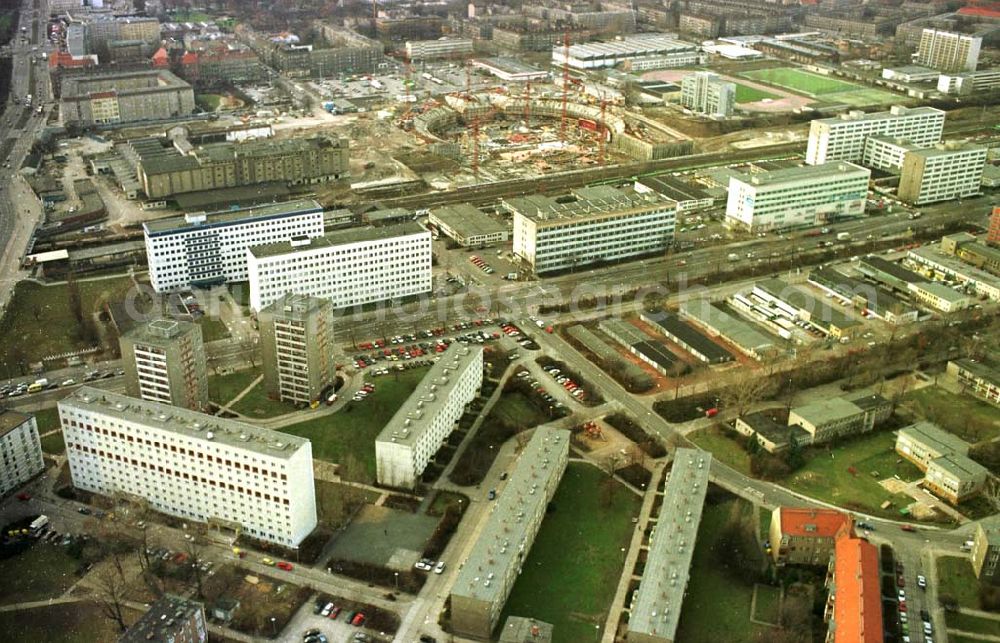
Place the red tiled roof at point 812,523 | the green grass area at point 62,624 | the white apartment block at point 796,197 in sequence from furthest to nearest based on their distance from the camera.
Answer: the white apartment block at point 796,197 → the red tiled roof at point 812,523 → the green grass area at point 62,624

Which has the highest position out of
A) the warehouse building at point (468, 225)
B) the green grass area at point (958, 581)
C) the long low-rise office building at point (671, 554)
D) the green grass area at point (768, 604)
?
the warehouse building at point (468, 225)

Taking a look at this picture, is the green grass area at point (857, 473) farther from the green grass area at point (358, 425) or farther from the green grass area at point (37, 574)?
the green grass area at point (37, 574)

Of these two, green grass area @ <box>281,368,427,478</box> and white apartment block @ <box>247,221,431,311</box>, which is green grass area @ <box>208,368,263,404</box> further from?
white apartment block @ <box>247,221,431,311</box>

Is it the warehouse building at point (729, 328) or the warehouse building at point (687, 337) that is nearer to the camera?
the warehouse building at point (687, 337)

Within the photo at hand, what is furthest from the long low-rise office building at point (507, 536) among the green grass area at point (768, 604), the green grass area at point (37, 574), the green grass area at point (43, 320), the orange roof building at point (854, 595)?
the green grass area at point (43, 320)

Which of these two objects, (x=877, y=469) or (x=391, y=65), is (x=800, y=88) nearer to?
(x=391, y=65)

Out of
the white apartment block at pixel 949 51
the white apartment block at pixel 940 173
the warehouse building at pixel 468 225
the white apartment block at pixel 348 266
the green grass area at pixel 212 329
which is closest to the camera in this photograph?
the green grass area at pixel 212 329

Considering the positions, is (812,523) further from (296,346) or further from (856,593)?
(296,346)
